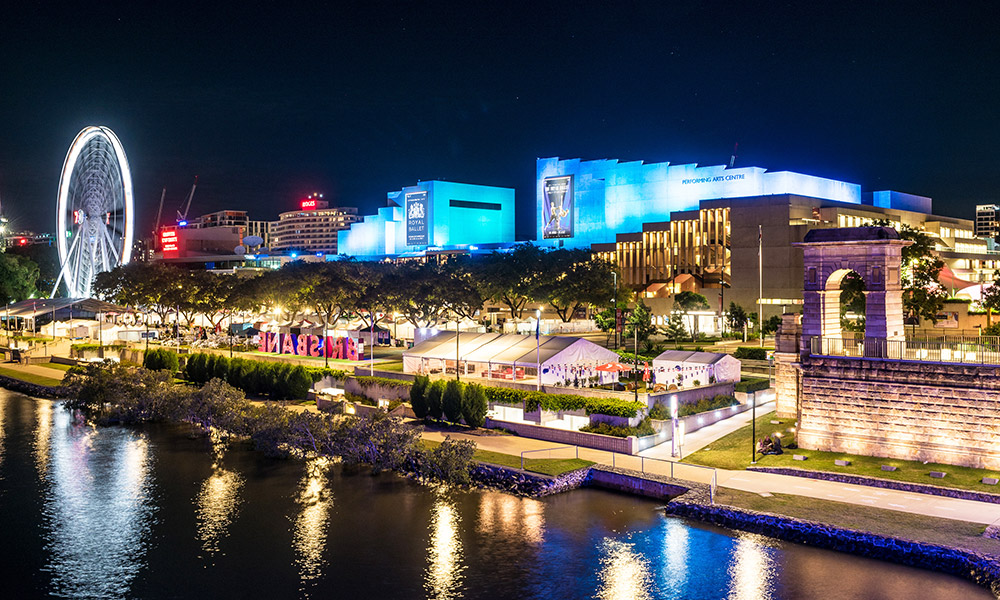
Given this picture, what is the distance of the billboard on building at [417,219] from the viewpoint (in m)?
180

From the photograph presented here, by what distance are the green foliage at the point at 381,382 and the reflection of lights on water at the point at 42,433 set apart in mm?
18700

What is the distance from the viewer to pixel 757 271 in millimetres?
99625

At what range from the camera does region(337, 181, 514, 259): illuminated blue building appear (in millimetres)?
180000

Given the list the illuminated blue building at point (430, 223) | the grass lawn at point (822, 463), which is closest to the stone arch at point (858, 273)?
the grass lawn at point (822, 463)

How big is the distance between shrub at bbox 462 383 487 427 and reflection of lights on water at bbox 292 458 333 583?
26.3 feet

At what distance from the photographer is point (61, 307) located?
98.4 meters

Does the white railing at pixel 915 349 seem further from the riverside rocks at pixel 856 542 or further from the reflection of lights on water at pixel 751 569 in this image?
the reflection of lights on water at pixel 751 569

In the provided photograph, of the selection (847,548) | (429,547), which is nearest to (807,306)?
(847,548)

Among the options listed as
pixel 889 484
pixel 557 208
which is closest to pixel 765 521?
pixel 889 484

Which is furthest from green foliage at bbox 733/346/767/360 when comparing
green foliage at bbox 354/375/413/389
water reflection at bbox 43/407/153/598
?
water reflection at bbox 43/407/153/598

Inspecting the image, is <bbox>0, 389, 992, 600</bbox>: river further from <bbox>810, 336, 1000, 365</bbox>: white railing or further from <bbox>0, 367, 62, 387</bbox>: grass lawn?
<bbox>0, 367, 62, 387</bbox>: grass lawn

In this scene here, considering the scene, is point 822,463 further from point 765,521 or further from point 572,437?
point 572,437

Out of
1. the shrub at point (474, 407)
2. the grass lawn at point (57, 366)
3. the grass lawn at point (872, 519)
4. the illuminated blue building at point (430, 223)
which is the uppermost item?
the illuminated blue building at point (430, 223)

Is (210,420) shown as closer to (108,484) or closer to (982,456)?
(108,484)
